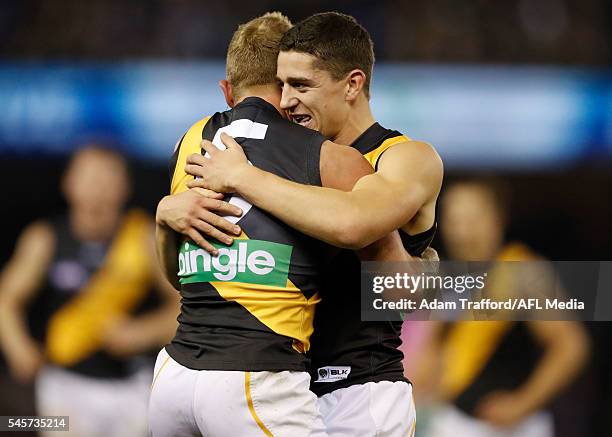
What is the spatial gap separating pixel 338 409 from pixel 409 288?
0.48 m

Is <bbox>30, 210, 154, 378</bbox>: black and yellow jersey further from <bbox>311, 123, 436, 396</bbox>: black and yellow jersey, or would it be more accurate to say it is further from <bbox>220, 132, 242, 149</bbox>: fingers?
<bbox>220, 132, 242, 149</bbox>: fingers

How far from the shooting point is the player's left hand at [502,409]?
7.00 m

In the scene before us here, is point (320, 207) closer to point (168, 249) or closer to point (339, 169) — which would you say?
point (339, 169)

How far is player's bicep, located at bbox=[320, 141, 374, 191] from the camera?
115 inches

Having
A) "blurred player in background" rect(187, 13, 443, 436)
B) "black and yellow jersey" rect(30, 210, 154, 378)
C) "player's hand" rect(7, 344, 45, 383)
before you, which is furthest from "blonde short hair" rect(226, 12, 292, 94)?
"player's hand" rect(7, 344, 45, 383)

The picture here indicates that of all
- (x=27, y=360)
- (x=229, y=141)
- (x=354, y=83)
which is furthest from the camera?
(x=27, y=360)

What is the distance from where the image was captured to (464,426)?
7.05 meters

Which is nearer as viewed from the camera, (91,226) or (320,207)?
(320,207)

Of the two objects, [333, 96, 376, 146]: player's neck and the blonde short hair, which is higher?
the blonde short hair

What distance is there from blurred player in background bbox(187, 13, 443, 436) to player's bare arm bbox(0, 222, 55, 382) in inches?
169

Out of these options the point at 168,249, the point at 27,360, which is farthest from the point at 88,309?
the point at 168,249

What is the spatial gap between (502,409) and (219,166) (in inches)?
185

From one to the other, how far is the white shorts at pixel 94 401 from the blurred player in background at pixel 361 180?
3.98 meters

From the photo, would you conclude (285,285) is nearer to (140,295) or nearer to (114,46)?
(140,295)
